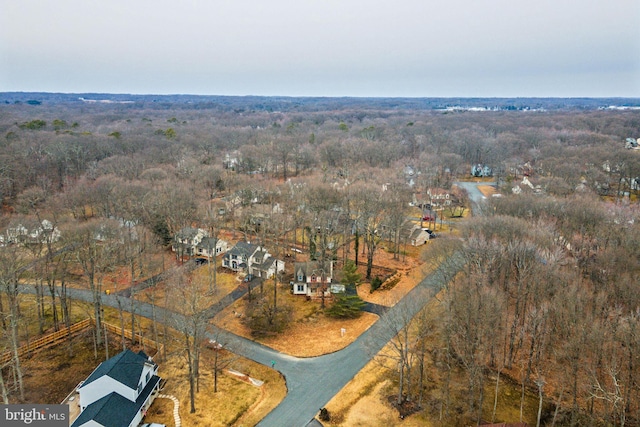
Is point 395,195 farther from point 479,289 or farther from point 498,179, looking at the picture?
point 498,179

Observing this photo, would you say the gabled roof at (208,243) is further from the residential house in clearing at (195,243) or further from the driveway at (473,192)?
the driveway at (473,192)

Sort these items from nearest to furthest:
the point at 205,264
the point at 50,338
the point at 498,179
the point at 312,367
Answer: the point at 312,367, the point at 50,338, the point at 205,264, the point at 498,179

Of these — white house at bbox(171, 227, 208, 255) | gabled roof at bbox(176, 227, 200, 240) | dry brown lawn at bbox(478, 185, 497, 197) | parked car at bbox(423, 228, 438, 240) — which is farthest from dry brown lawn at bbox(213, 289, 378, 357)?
dry brown lawn at bbox(478, 185, 497, 197)

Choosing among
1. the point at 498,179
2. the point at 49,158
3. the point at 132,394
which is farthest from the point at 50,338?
the point at 498,179

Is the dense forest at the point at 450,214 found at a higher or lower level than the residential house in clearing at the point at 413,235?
higher

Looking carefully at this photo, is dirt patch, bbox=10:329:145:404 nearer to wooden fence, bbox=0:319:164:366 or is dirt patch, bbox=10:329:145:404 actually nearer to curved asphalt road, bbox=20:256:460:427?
wooden fence, bbox=0:319:164:366

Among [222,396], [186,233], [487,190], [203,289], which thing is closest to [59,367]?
[222,396]

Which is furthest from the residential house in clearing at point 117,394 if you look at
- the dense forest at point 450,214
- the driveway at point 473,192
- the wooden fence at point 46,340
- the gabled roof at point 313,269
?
the driveway at point 473,192
